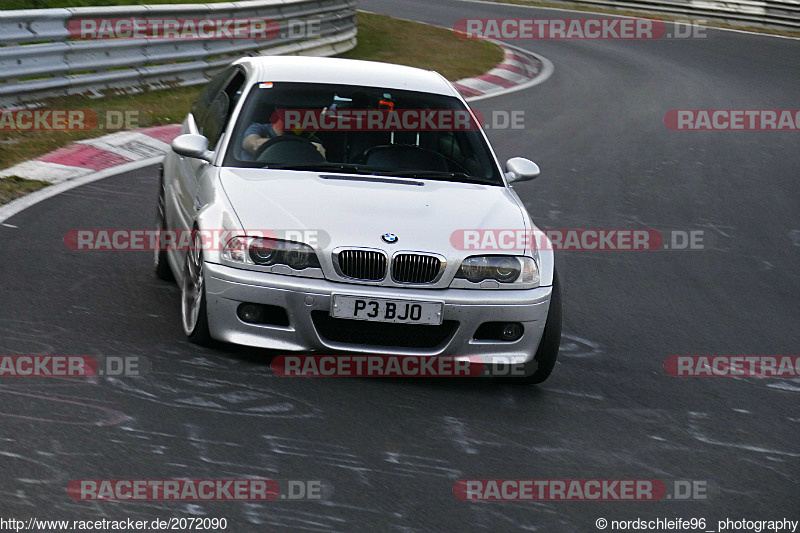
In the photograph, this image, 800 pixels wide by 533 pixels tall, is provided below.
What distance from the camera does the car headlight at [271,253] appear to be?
5.64m

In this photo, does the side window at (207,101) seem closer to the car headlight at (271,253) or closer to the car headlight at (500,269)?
the car headlight at (271,253)

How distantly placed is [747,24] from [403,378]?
27997 millimetres

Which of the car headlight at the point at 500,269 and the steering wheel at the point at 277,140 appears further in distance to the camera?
the steering wheel at the point at 277,140

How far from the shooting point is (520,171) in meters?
6.98

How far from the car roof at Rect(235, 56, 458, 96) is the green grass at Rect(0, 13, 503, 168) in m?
3.89

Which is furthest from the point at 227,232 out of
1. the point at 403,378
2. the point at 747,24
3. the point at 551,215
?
the point at 747,24

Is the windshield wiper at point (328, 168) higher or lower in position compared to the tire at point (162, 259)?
higher

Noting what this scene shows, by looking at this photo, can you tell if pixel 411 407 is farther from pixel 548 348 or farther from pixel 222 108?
pixel 222 108

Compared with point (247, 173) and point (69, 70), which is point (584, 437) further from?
point (69, 70)

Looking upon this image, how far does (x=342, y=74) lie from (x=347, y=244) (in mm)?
1833

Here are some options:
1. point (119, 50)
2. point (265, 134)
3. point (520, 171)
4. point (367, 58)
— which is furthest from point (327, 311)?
point (367, 58)

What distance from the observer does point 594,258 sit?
9.05 m

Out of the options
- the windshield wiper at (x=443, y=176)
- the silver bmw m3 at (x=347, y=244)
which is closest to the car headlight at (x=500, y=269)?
the silver bmw m3 at (x=347, y=244)

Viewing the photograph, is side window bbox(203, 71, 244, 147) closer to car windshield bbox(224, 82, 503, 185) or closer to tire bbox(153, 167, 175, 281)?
car windshield bbox(224, 82, 503, 185)
